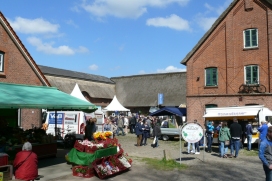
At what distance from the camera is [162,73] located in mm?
52438

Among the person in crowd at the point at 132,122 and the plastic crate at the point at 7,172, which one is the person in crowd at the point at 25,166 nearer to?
the plastic crate at the point at 7,172

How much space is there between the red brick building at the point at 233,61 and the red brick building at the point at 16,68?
40.5ft

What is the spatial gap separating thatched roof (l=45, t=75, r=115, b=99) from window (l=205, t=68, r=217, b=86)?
74.6 feet

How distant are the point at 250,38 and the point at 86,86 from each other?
94.3ft

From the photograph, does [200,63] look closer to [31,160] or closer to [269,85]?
[269,85]

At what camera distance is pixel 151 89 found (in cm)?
5088

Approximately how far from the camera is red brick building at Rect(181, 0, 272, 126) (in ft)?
77.2

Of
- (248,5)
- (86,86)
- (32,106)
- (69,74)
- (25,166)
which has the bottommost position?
(25,166)

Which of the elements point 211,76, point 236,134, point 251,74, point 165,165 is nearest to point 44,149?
point 165,165

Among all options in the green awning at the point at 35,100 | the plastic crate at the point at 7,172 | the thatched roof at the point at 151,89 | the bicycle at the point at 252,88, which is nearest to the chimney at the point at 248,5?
the bicycle at the point at 252,88

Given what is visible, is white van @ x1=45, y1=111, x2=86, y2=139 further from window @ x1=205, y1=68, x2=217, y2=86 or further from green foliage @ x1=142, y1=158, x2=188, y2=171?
window @ x1=205, y1=68, x2=217, y2=86

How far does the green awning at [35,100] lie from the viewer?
10.8 metres

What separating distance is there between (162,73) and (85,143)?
41806 mm

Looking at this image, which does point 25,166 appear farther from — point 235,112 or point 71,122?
point 235,112
